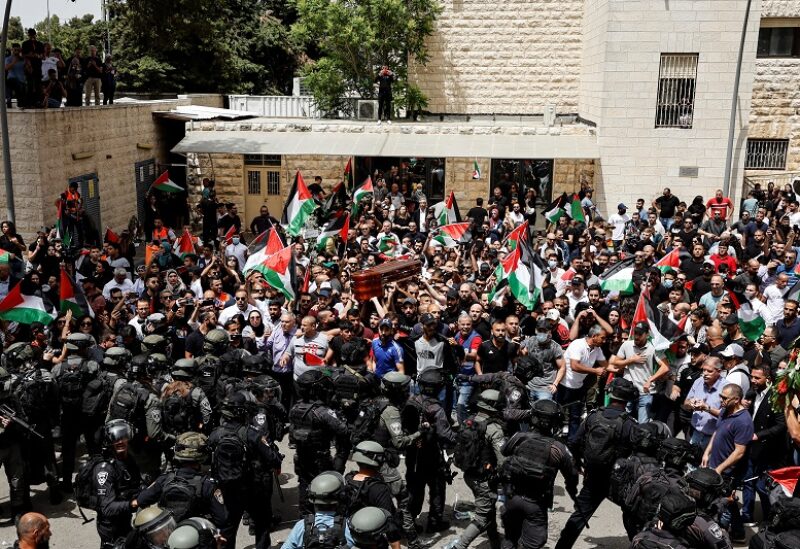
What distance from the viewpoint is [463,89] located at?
2592cm

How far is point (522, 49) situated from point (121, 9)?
12.3 meters

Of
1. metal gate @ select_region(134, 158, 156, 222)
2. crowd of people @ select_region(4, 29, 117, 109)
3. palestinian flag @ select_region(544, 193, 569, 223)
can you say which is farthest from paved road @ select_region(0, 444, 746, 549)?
metal gate @ select_region(134, 158, 156, 222)

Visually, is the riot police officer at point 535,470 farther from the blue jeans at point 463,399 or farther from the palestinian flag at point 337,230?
the palestinian flag at point 337,230

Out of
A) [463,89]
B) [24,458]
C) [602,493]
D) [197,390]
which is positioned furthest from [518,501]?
[463,89]

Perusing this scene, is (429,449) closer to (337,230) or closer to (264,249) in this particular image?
(264,249)

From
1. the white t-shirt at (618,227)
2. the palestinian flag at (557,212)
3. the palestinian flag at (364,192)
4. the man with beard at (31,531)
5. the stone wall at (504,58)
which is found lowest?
the man with beard at (31,531)

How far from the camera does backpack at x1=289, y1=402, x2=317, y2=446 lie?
7.19 metres

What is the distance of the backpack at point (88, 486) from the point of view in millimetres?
6325

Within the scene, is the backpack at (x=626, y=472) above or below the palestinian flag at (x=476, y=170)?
below

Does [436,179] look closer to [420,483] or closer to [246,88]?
[246,88]

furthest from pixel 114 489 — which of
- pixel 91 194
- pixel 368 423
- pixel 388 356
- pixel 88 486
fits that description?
pixel 91 194

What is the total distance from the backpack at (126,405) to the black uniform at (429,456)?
2.43m

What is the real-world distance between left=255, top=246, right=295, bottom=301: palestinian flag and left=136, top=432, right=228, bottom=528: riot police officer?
5354mm

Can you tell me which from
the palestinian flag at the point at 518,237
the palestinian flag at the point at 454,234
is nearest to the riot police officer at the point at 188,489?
the palestinian flag at the point at 518,237
